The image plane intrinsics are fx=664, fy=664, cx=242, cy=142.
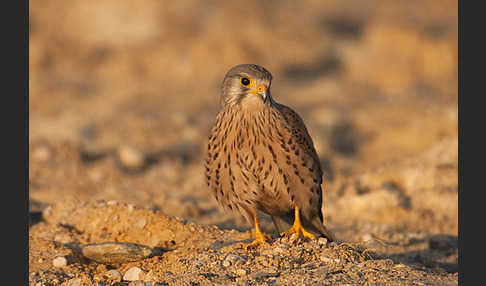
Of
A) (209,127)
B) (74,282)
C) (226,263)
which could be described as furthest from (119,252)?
(209,127)

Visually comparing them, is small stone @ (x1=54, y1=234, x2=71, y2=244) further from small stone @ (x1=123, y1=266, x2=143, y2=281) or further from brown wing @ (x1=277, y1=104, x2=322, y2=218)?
brown wing @ (x1=277, y1=104, x2=322, y2=218)

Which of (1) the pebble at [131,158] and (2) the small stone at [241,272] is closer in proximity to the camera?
(2) the small stone at [241,272]

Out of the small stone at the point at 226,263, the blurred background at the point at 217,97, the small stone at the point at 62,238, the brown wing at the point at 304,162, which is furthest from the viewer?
the blurred background at the point at 217,97

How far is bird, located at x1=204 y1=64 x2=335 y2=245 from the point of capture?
17.4 feet

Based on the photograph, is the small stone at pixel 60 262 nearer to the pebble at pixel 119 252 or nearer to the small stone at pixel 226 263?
the pebble at pixel 119 252

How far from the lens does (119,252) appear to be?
5.41 m

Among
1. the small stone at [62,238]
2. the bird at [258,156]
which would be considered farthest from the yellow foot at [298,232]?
the small stone at [62,238]

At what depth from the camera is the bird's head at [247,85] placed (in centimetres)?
516

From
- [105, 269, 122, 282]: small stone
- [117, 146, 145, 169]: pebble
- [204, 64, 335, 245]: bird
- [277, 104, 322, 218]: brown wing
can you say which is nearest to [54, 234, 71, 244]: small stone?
[105, 269, 122, 282]: small stone

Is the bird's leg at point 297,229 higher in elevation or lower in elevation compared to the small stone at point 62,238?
higher

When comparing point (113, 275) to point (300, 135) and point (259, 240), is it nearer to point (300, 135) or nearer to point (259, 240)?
point (259, 240)

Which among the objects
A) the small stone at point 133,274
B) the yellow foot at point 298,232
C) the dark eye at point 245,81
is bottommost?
the small stone at point 133,274

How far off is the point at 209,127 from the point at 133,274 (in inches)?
276

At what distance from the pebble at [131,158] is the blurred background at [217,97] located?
0.08ft
